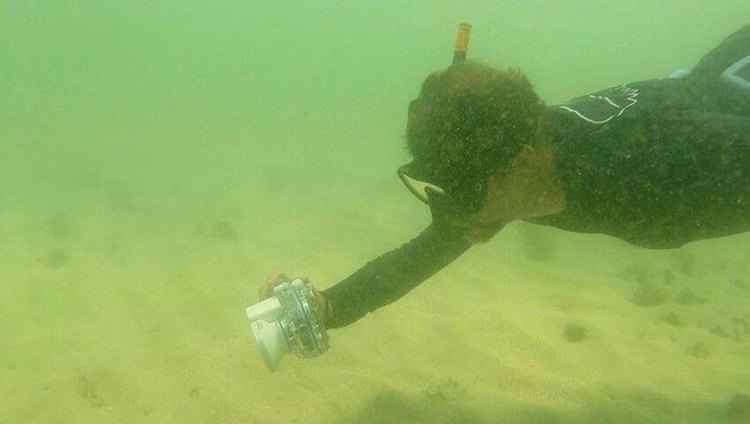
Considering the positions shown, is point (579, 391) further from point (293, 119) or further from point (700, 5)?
point (700, 5)

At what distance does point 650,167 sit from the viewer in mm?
2816

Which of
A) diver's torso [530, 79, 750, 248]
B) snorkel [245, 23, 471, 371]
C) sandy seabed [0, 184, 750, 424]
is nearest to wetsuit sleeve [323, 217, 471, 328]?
snorkel [245, 23, 471, 371]

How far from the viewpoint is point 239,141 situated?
781 inches

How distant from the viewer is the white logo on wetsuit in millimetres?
2990

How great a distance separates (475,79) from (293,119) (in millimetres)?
26308

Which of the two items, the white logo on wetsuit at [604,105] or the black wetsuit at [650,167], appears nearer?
the black wetsuit at [650,167]

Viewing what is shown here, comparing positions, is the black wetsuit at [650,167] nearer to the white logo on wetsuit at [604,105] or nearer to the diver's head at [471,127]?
the white logo on wetsuit at [604,105]

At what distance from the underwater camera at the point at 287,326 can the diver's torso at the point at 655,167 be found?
1544 millimetres

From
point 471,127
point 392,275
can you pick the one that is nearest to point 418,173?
point 471,127

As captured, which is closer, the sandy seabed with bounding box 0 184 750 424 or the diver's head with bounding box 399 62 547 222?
the diver's head with bounding box 399 62 547 222

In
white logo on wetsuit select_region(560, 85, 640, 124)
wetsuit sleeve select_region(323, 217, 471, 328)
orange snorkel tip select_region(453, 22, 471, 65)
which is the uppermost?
orange snorkel tip select_region(453, 22, 471, 65)

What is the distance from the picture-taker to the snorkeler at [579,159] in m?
2.73

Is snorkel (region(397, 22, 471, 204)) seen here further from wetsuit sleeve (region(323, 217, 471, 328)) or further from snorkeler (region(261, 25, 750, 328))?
wetsuit sleeve (region(323, 217, 471, 328))

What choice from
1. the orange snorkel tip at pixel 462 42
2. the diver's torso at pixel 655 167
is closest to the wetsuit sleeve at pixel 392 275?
the diver's torso at pixel 655 167
